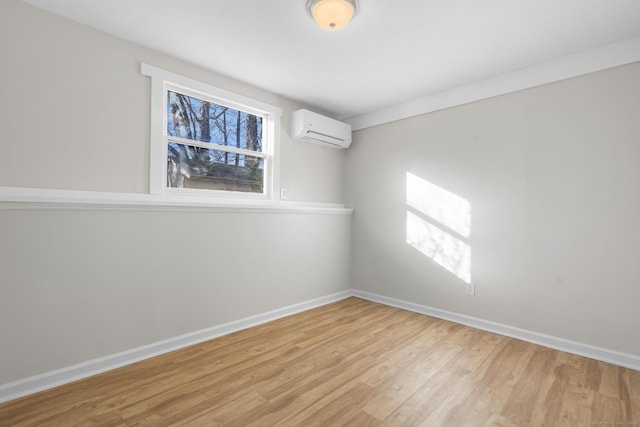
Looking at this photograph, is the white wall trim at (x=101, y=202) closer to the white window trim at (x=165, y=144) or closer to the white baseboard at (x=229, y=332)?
the white window trim at (x=165, y=144)

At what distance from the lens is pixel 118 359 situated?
2150 millimetres

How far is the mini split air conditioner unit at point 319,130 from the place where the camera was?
3.43 meters

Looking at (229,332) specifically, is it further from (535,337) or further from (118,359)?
(535,337)

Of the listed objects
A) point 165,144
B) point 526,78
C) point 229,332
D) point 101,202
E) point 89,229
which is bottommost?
point 229,332

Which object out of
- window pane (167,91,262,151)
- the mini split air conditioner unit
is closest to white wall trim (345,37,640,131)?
the mini split air conditioner unit

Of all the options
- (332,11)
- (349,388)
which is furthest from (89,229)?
(332,11)

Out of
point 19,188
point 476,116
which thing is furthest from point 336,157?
point 19,188

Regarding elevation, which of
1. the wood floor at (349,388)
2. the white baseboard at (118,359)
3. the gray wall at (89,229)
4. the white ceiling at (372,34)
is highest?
Result: the white ceiling at (372,34)

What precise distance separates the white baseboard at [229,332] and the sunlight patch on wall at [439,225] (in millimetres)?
554

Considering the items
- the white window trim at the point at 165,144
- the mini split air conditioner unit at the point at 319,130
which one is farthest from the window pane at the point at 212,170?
the mini split air conditioner unit at the point at 319,130

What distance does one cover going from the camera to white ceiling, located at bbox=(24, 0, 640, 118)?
6.38ft

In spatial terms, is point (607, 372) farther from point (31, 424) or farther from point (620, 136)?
point (31, 424)

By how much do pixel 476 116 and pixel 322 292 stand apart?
8.61 ft

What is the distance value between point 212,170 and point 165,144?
1.63 feet
